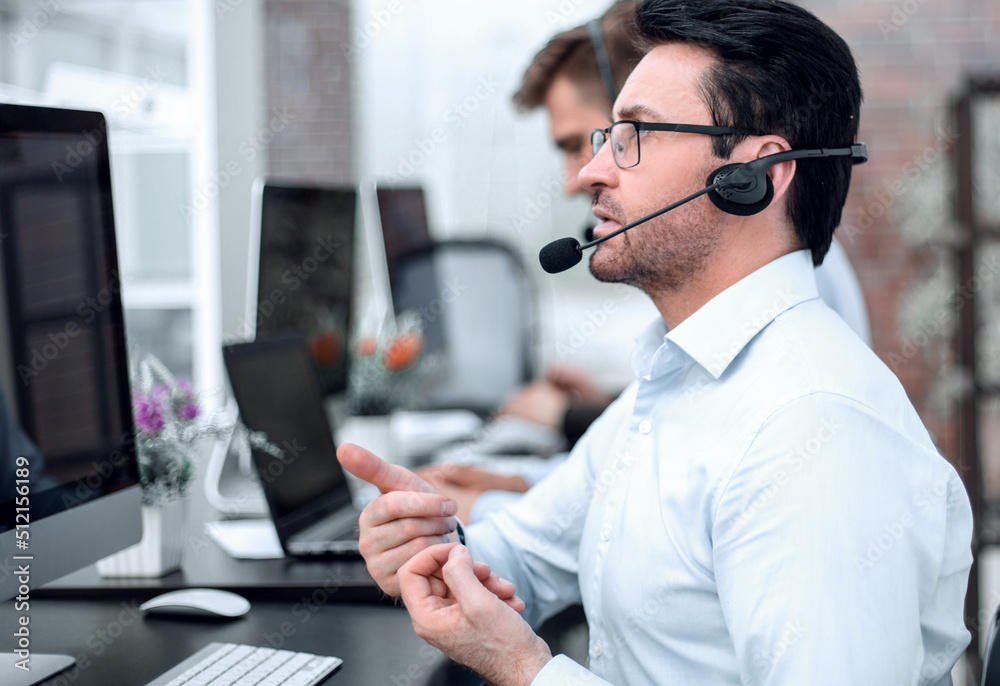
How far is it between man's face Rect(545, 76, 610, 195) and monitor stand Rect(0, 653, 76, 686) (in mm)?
1336

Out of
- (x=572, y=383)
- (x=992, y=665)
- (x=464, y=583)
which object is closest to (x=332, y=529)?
(x=464, y=583)

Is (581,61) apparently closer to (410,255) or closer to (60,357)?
(410,255)

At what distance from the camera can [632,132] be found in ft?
3.56

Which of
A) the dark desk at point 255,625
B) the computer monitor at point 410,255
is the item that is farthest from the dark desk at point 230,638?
the computer monitor at point 410,255

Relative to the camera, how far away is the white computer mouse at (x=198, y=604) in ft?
3.75

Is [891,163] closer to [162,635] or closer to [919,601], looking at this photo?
[919,601]

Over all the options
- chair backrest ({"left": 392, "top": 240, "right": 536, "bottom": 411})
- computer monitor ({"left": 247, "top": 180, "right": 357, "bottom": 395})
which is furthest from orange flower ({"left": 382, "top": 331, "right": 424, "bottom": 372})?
chair backrest ({"left": 392, "top": 240, "right": 536, "bottom": 411})

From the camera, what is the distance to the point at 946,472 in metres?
0.85

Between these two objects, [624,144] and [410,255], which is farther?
[410,255]

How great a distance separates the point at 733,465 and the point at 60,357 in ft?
2.50

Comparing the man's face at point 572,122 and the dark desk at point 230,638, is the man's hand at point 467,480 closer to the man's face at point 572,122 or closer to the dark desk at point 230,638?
the dark desk at point 230,638

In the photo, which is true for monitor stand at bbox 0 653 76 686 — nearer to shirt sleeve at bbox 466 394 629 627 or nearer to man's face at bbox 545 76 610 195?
shirt sleeve at bbox 466 394 629 627

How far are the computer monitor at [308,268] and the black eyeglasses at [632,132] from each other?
909mm

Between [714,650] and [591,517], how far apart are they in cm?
27
